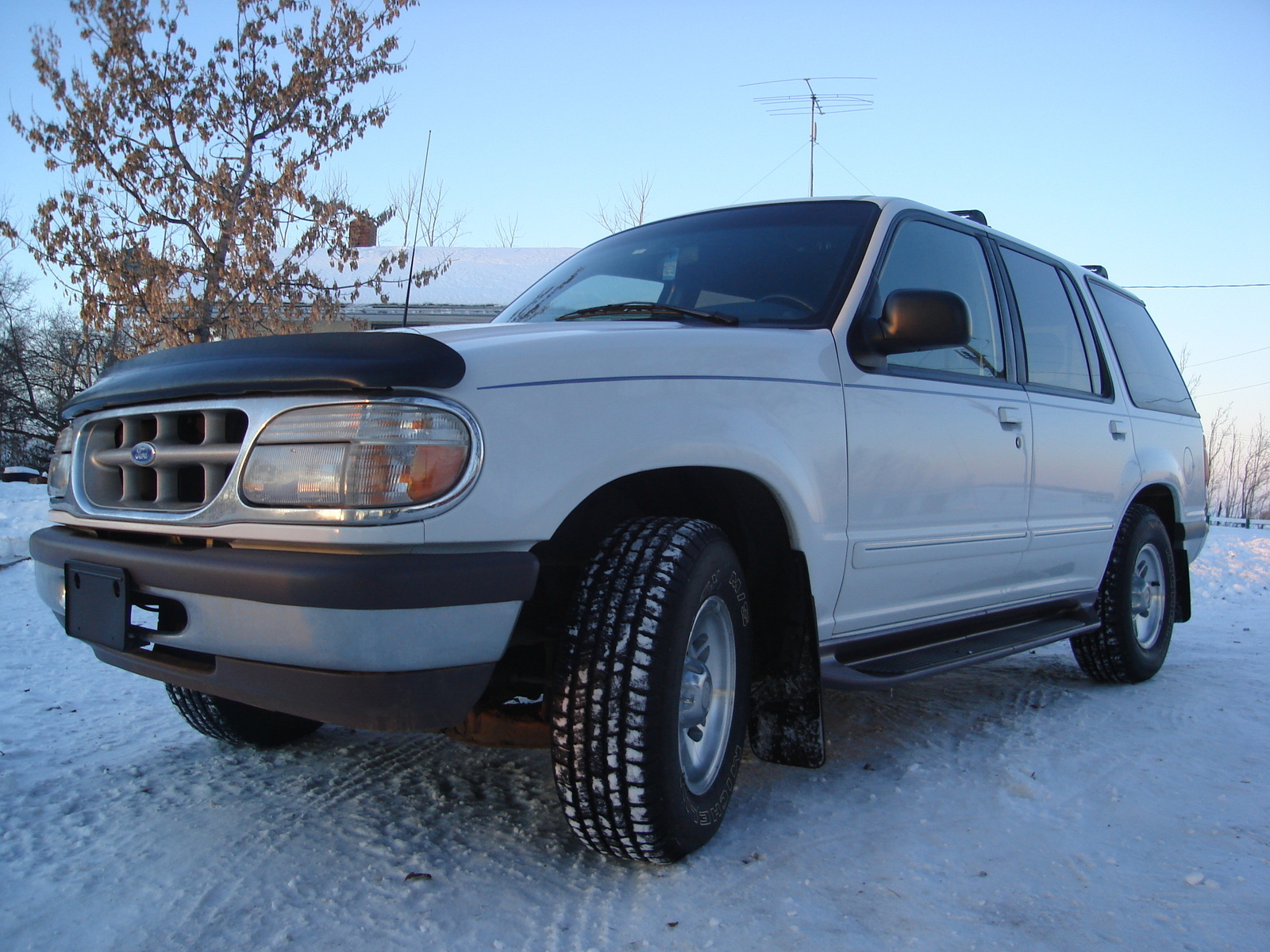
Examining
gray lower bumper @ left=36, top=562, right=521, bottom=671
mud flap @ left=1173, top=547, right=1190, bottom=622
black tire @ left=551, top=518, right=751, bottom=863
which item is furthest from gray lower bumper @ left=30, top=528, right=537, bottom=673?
mud flap @ left=1173, top=547, right=1190, bottom=622

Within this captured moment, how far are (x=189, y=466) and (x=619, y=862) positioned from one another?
4.43 feet

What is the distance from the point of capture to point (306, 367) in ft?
5.91

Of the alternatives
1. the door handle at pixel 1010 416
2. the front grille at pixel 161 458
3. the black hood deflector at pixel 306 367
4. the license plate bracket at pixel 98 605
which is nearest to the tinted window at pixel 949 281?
the door handle at pixel 1010 416

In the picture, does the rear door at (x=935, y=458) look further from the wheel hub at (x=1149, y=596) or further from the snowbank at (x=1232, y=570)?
the snowbank at (x=1232, y=570)

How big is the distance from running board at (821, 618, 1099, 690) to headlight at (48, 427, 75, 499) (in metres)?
2.09

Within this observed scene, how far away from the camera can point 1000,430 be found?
3.22 metres

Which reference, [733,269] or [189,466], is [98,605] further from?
[733,269]

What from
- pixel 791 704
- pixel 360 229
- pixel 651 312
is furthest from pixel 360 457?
pixel 360 229

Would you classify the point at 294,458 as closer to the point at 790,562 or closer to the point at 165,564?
the point at 165,564

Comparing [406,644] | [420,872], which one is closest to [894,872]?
[420,872]

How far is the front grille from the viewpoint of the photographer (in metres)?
1.93

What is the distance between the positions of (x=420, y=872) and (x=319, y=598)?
84cm

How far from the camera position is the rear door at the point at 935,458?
2693mm

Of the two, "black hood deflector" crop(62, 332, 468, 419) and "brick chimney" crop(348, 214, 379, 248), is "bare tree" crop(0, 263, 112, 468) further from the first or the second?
"black hood deflector" crop(62, 332, 468, 419)
